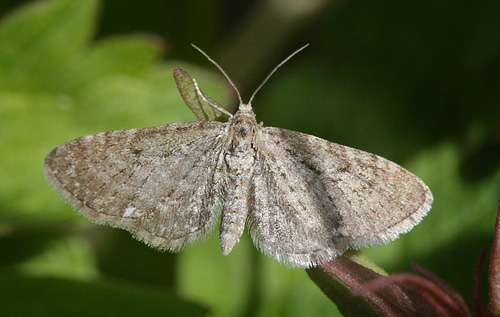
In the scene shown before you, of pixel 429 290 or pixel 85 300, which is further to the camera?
pixel 85 300

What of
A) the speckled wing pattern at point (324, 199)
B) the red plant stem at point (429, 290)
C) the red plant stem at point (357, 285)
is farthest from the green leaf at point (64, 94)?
the red plant stem at point (429, 290)

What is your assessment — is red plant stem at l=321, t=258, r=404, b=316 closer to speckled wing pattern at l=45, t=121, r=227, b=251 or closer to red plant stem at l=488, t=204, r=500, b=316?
red plant stem at l=488, t=204, r=500, b=316

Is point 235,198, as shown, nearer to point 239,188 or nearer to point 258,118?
point 239,188

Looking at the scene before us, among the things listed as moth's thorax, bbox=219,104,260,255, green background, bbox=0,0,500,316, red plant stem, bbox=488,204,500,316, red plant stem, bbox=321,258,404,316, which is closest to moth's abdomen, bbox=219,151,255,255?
moth's thorax, bbox=219,104,260,255

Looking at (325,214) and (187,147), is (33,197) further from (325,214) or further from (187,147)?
(325,214)

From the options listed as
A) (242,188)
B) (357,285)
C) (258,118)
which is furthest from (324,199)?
(258,118)

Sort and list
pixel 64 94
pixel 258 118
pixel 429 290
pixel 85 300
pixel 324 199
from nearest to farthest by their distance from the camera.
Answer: pixel 429 290, pixel 324 199, pixel 85 300, pixel 64 94, pixel 258 118
